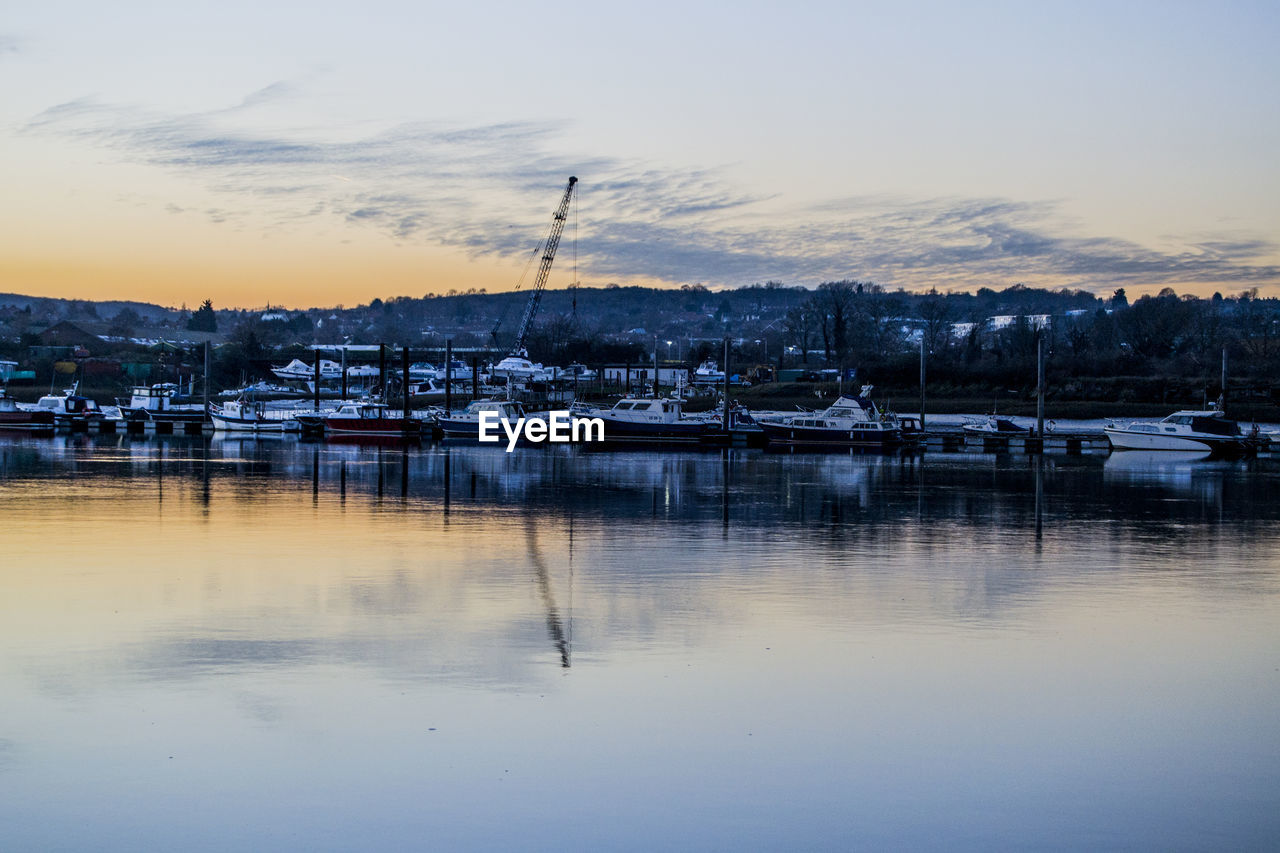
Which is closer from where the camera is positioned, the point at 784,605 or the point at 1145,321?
the point at 784,605

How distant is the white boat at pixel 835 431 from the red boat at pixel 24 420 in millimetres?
47140

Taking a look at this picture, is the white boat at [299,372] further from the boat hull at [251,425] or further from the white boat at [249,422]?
the boat hull at [251,425]

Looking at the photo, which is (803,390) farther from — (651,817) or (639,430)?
(651,817)

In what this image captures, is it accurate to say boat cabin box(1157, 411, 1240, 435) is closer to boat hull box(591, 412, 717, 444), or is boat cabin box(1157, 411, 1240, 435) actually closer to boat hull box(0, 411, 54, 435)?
boat hull box(591, 412, 717, 444)

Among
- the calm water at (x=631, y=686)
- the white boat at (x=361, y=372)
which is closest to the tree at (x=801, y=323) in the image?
the white boat at (x=361, y=372)

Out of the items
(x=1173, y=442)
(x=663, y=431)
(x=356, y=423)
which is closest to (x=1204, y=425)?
(x=1173, y=442)

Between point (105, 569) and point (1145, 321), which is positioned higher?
point (1145, 321)

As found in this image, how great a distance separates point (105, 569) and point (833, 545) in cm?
1123

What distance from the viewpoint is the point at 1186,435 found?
225 ft

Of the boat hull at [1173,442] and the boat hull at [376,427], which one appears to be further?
the boat hull at [376,427]

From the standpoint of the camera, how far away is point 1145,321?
14538 centimetres

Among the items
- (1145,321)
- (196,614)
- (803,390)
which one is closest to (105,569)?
(196,614)

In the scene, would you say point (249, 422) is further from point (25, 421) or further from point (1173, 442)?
point (1173, 442)

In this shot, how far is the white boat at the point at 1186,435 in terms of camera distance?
67.3 m
